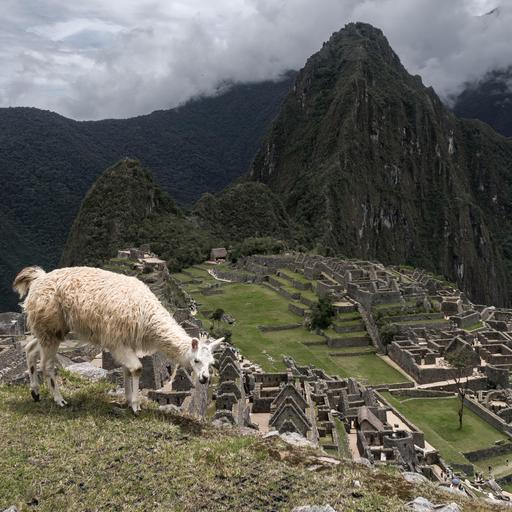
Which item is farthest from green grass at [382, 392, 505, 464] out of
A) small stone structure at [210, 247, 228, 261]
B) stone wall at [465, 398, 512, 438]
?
small stone structure at [210, 247, 228, 261]

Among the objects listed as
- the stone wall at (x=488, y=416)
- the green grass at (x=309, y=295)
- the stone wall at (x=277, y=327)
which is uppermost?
the green grass at (x=309, y=295)

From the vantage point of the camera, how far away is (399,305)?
39094mm

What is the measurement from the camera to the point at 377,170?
12762 cm

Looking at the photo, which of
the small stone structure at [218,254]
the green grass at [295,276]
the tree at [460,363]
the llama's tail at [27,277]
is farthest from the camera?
the small stone structure at [218,254]

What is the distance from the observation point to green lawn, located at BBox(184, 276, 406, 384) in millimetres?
29859

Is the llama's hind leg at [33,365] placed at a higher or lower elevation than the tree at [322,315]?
higher

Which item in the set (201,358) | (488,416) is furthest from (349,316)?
(201,358)

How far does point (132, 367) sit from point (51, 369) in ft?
3.30

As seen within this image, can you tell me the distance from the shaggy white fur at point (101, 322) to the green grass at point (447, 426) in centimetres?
1601

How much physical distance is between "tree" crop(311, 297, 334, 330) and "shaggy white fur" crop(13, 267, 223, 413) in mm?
30642

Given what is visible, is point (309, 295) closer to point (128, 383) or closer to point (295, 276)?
point (295, 276)

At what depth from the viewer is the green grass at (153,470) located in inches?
203

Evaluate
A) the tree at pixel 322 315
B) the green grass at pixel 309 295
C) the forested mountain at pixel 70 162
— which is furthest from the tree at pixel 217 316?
the forested mountain at pixel 70 162

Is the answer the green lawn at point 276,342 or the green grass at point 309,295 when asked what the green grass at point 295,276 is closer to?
the green grass at point 309,295
